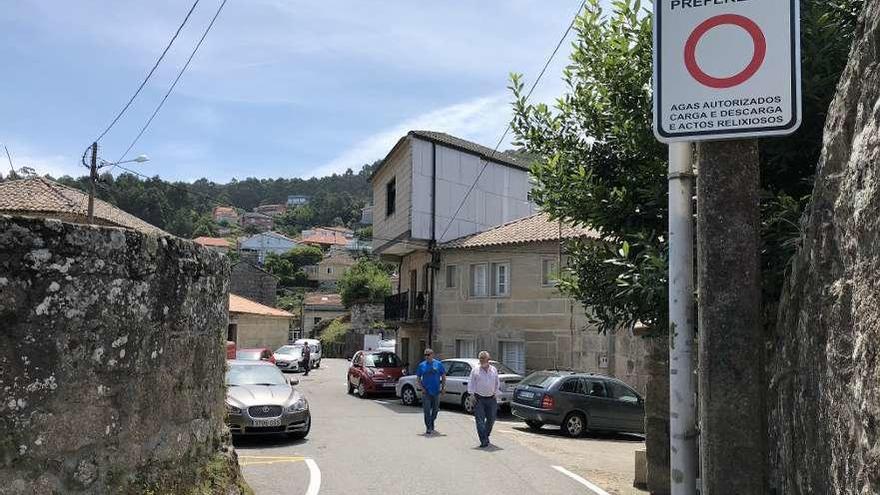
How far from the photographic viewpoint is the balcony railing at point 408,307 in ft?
96.8

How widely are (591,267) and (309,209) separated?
536 ft

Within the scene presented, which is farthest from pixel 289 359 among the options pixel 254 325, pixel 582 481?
Answer: pixel 582 481

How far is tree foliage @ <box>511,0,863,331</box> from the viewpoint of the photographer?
4500 mm

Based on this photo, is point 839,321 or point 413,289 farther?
point 413,289

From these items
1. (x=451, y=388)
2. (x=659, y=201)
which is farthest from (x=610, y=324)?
(x=451, y=388)

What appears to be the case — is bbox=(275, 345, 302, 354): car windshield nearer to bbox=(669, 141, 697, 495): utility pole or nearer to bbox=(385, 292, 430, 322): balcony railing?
bbox=(385, 292, 430, 322): balcony railing

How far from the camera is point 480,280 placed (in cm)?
2697

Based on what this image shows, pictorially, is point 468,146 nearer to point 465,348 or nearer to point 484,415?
point 465,348

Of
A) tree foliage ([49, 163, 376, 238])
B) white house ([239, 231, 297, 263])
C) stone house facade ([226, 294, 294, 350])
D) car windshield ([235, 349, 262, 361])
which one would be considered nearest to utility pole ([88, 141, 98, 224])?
car windshield ([235, 349, 262, 361])

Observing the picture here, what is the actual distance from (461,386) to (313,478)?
11.3 m

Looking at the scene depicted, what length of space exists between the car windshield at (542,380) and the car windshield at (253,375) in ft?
18.9

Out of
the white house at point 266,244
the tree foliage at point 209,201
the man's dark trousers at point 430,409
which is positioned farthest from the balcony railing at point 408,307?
the white house at point 266,244

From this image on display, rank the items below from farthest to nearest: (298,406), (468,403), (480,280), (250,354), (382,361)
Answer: (250,354)
(480,280)
(382,361)
(468,403)
(298,406)

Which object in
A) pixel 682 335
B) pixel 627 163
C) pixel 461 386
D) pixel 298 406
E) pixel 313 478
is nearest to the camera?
pixel 682 335
